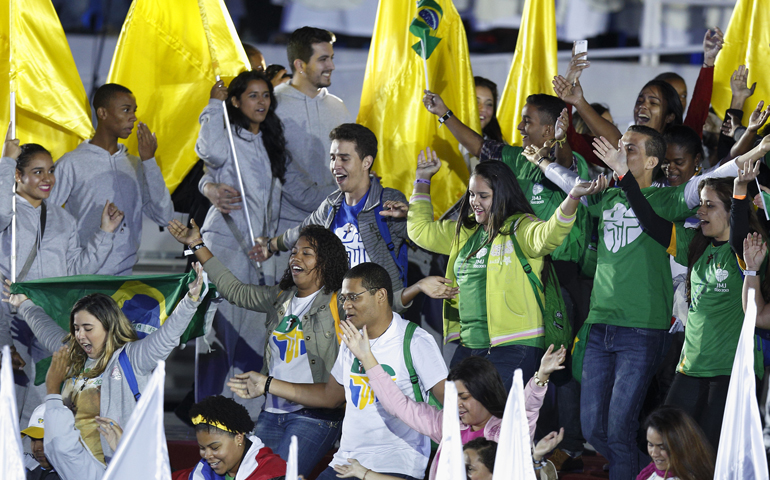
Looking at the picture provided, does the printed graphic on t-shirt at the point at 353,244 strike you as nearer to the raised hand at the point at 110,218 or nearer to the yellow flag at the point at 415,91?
the yellow flag at the point at 415,91

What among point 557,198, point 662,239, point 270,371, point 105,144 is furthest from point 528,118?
point 105,144

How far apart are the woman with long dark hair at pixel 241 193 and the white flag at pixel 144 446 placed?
161 inches

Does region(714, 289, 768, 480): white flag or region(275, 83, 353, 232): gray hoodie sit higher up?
region(275, 83, 353, 232): gray hoodie

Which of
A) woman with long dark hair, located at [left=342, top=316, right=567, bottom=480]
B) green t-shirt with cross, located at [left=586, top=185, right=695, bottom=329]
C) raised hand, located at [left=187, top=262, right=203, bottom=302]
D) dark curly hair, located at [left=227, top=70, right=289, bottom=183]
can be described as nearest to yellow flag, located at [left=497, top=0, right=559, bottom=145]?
dark curly hair, located at [left=227, top=70, right=289, bottom=183]

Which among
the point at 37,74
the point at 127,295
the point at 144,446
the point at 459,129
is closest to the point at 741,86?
the point at 459,129

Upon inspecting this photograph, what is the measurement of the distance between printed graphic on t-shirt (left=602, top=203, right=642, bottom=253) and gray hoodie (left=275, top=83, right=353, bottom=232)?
2.16 m

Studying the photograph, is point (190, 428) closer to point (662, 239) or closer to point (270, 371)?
point (270, 371)

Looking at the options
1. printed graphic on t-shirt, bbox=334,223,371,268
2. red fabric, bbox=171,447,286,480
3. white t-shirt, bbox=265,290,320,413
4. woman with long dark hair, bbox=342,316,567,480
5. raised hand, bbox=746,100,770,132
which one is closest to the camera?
woman with long dark hair, bbox=342,316,567,480

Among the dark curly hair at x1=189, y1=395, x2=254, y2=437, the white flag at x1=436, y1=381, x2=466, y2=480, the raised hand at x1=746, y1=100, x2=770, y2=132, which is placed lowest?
the dark curly hair at x1=189, y1=395, x2=254, y2=437

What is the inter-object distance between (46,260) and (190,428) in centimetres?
157

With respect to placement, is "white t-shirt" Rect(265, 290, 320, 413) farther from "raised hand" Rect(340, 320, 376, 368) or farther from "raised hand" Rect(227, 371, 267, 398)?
"raised hand" Rect(340, 320, 376, 368)

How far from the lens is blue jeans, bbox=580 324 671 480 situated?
467 centimetres

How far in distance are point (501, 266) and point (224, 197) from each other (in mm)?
2104

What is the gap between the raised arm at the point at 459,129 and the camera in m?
5.82
